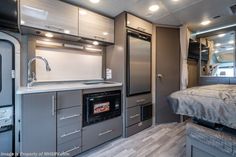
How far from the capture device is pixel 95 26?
233 cm

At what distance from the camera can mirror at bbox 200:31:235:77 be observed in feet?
10.6

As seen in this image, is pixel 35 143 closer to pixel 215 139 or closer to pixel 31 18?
pixel 31 18

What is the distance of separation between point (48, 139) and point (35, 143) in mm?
134

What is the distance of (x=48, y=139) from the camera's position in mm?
1629

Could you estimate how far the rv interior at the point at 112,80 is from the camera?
153cm

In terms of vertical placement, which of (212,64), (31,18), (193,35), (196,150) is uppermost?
(193,35)

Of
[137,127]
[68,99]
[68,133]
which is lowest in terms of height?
[137,127]

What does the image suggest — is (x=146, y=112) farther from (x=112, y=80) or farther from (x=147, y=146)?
(x=112, y=80)

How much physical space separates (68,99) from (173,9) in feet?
7.50

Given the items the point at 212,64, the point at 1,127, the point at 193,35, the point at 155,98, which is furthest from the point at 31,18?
the point at 212,64

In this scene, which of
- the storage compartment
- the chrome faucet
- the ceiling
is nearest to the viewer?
the chrome faucet

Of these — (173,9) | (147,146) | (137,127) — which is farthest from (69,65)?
(173,9)

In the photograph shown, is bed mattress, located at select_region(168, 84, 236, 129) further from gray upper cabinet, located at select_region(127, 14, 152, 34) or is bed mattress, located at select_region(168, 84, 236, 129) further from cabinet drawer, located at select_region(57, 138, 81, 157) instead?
gray upper cabinet, located at select_region(127, 14, 152, 34)

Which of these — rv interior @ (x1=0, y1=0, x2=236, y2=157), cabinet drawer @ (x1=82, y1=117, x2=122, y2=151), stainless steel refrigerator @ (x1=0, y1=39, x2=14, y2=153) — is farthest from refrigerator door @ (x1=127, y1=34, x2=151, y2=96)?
stainless steel refrigerator @ (x1=0, y1=39, x2=14, y2=153)
